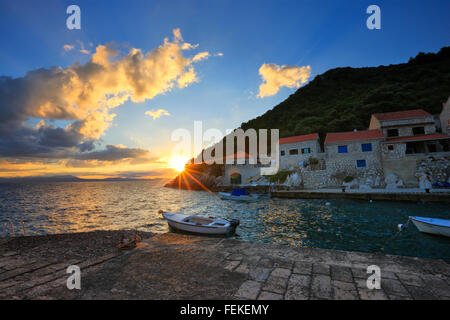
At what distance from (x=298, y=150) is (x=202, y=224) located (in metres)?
30.9

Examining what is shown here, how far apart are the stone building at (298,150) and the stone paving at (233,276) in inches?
1317

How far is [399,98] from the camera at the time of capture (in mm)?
53781

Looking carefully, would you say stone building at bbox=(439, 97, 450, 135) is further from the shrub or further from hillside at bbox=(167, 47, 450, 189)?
hillside at bbox=(167, 47, 450, 189)

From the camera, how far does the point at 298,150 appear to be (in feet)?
126

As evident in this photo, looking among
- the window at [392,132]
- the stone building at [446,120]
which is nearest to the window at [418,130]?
the window at [392,132]

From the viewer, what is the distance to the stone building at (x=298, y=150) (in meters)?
36.9

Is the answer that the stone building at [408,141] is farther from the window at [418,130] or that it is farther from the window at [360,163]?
the window at [360,163]

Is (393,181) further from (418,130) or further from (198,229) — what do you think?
(198,229)

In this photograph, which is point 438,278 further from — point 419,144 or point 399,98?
point 399,98

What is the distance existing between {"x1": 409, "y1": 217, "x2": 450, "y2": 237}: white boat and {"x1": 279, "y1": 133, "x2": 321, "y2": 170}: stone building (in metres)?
25.0

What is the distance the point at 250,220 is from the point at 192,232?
632 cm

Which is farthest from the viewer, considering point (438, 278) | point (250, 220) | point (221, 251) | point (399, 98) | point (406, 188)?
point (399, 98)

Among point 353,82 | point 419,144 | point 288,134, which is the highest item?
point 353,82
